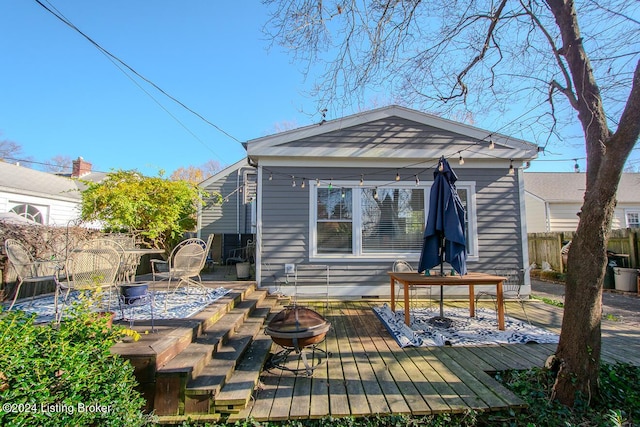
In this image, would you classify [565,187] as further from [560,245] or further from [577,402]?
[577,402]

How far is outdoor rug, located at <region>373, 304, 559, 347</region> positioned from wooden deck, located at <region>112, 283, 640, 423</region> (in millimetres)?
130

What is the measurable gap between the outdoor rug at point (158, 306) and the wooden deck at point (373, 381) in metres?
0.52

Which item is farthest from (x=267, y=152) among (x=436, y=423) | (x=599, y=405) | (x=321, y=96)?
(x=599, y=405)

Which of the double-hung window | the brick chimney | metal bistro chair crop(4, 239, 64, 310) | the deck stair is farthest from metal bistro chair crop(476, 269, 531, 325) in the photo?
the brick chimney

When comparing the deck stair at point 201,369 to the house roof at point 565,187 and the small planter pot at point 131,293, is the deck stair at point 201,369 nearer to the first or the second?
the small planter pot at point 131,293

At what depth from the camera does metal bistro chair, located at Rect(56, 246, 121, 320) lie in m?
2.90

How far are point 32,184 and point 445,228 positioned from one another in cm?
1238

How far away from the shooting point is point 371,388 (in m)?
2.56

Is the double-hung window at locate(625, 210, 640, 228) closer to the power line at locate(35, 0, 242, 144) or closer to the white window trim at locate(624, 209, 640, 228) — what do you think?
the white window trim at locate(624, 209, 640, 228)

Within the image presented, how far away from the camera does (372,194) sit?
6.15 metres

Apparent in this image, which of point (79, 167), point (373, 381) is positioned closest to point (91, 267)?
point (373, 381)

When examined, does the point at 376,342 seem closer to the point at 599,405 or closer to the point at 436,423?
the point at 436,423

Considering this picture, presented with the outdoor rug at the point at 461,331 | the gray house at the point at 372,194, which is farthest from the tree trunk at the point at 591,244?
the gray house at the point at 372,194

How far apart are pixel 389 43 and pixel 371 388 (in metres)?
4.52
